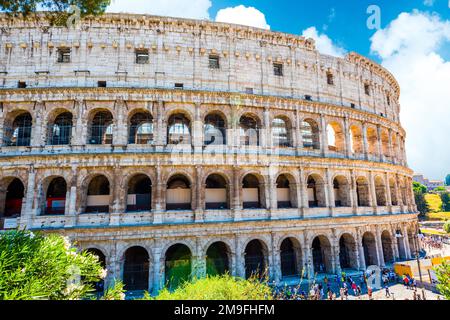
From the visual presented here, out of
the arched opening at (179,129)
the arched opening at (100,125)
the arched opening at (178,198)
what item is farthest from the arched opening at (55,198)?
the arched opening at (179,129)

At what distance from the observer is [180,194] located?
1755 cm

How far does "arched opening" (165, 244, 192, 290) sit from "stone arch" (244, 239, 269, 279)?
4.07 meters

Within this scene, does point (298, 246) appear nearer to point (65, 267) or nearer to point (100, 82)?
point (65, 267)

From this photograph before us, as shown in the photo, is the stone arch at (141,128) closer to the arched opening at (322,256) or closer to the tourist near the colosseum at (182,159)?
the tourist near the colosseum at (182,159)

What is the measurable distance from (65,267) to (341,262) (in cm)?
2008

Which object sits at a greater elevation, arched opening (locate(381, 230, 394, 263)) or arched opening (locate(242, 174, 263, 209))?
arched opening (locate(242, 174, 263, 209))

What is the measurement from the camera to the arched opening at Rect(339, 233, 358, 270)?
19.8 m

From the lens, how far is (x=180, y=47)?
18.0 m

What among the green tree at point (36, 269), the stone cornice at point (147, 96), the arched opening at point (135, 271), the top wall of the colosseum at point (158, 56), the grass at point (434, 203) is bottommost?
the arched opening at point (135, 271)

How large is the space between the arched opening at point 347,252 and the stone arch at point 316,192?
11.5ft

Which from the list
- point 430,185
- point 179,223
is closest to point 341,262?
point 179,223

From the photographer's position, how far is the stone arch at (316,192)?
1948cm

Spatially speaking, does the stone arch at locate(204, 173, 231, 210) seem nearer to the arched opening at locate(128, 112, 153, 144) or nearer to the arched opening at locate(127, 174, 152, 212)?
the arched opening at locate(127, 174, 152, 212)

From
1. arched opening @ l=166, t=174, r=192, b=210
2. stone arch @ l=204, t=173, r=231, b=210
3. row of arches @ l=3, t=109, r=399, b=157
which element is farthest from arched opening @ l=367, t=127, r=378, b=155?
arched opening @ l=166, t=174, r=192, b=210
